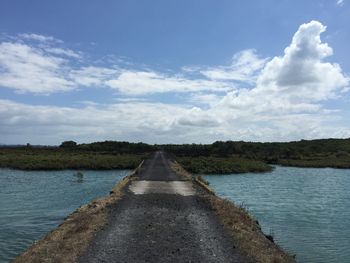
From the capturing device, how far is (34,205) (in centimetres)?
2611

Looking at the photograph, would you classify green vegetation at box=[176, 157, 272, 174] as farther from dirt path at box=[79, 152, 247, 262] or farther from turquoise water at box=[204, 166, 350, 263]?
dirt path at box=[79, 152, 247, 262]

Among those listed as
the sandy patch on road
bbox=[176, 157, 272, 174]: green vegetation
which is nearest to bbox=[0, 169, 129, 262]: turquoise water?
the sandy patch on road

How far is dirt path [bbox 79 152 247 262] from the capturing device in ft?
35.6

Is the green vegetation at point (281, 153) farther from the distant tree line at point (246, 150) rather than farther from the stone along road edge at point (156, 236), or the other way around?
the stone along road edge at point (156, 236)

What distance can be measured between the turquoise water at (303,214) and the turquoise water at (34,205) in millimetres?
10312

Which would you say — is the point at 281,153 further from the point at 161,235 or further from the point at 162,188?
the point at 161,235

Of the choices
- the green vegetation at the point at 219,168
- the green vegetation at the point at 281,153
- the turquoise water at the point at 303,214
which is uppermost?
the green vegetation at the point at 281,153

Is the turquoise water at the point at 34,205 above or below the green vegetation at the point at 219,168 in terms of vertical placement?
below

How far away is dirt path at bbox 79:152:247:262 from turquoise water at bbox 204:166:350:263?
373 cm

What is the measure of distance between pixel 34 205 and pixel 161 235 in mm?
15334

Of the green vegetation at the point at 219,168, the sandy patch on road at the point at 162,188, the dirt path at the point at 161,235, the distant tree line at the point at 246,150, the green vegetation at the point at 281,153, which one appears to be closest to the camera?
the dirt path at the point at 161,235

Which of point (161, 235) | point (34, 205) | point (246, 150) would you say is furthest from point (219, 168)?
point (246, 150)

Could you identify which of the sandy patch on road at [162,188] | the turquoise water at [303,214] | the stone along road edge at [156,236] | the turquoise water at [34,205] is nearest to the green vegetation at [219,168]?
the turquoise water at [303,214]

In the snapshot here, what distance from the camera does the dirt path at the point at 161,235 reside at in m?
10.8
